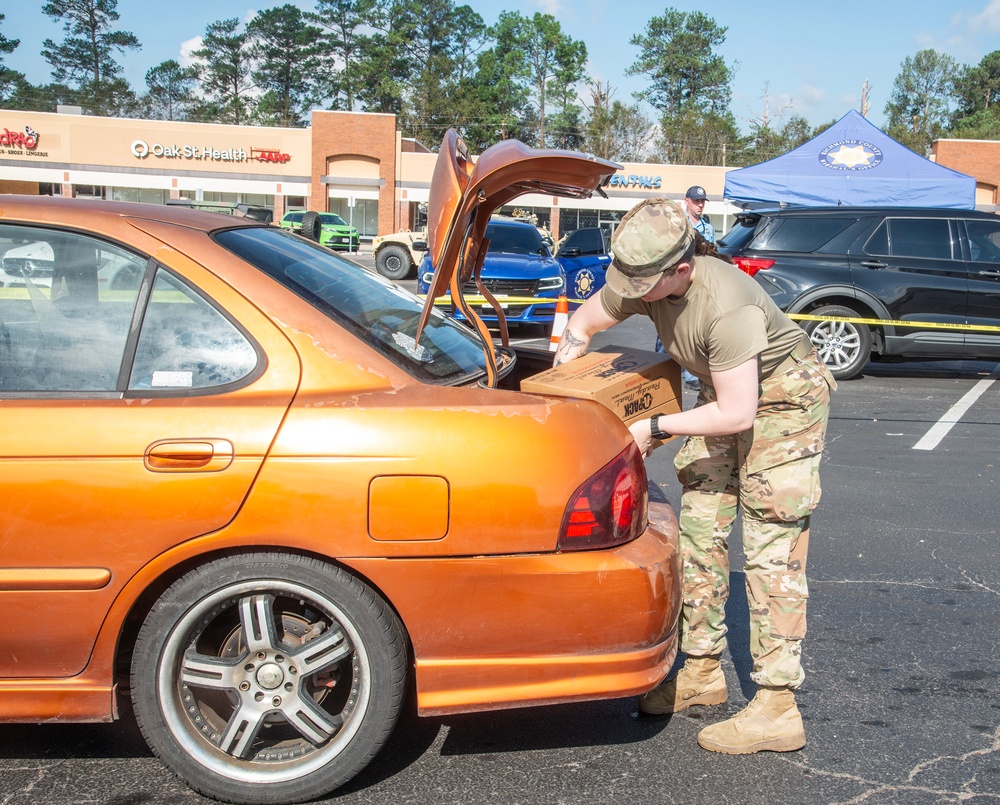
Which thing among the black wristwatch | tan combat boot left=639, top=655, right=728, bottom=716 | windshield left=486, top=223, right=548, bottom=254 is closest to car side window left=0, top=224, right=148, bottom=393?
the black wristwatch

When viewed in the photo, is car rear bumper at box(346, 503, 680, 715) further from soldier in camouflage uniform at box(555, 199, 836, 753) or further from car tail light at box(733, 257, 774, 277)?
car tail light at box(733, 257, 774, 277)

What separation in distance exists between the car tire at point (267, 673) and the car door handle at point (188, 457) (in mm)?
264

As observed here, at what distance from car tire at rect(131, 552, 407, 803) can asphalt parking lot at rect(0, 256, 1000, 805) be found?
168 millimetres

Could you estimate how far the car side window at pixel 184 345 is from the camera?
8.99 ft

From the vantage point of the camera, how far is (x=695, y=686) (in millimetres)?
3451

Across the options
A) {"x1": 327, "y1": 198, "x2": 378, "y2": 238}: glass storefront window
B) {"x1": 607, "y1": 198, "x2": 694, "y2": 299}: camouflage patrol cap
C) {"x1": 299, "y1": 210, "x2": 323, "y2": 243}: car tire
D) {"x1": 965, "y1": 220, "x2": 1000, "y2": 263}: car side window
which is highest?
{"x1": 327, "y1": 198, "x2": 378, "y2": 238}: glass storefront window

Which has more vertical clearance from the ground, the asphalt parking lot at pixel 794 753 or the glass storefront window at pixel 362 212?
the glass storefront window at pixel 362 212

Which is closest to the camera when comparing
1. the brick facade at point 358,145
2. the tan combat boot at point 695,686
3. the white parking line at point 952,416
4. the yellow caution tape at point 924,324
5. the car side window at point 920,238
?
the tan combat boot at point 695,686

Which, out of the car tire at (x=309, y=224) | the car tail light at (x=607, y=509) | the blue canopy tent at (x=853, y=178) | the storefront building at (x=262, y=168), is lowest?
the car tail light at (x=607, y=509)

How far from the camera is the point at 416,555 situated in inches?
103

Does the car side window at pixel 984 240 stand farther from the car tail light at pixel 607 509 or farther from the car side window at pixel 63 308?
the car side window at pixel 63 308

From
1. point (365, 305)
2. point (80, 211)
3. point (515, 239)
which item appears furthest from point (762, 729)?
point (515, 239)

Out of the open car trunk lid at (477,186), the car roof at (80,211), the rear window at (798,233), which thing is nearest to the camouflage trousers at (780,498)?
the open car trunk lid at (477,186)

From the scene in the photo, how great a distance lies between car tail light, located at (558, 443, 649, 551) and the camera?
2678mm
